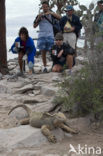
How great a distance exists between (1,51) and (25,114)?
397 cm

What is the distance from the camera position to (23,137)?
4.05 m

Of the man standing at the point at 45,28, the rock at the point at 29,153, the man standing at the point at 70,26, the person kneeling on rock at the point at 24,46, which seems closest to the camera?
the rock at the point at 29,153

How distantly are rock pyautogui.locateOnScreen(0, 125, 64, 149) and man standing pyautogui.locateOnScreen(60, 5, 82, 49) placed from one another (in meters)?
4.13

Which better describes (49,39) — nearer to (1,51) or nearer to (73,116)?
(1,51)

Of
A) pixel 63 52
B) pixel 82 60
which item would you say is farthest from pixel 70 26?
pixel 82 60

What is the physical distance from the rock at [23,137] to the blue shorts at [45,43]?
4.09m

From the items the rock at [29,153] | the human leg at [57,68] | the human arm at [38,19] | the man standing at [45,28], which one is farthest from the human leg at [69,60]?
the rock at [29,153]

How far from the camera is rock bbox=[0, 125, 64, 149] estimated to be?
3963 mm

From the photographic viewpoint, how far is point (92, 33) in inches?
196

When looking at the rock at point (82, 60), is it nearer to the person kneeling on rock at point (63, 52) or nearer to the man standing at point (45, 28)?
the person kneeling on rock at point (63, 52)

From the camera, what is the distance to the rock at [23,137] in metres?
3.96

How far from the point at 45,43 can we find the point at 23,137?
4.47m

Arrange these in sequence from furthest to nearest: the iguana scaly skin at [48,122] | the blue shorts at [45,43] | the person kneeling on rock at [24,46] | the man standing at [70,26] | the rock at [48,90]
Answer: the blue shorts at [45,43], the person kneeling on rock at [24,46], the man standing at [70,26], the rock at [48,90], the iguana scaly skin at [48,122]

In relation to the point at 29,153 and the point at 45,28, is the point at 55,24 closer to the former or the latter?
the point at 45,28
